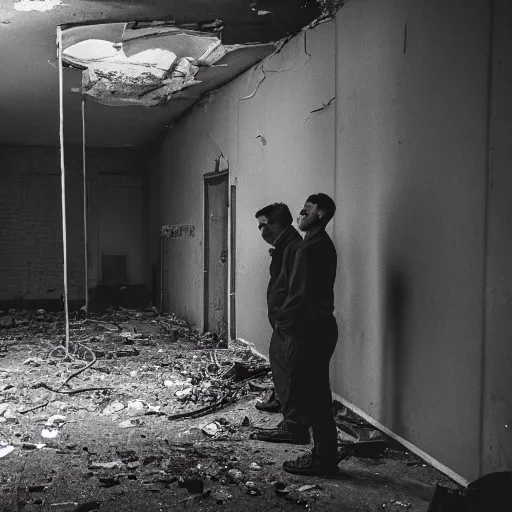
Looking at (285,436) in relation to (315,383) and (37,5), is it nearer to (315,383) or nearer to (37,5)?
(315,383)

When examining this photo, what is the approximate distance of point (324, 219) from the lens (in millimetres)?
3938

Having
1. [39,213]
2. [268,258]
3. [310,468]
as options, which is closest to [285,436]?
[310,468]

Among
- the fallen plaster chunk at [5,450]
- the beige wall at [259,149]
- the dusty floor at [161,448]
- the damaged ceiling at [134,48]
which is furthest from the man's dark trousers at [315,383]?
the damaged ceiling at [134,48]

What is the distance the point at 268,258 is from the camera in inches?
259

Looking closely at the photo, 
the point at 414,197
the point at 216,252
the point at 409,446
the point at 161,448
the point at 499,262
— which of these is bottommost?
the point at 161,448

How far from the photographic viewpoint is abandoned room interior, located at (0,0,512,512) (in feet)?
10.9

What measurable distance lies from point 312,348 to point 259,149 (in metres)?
3.63

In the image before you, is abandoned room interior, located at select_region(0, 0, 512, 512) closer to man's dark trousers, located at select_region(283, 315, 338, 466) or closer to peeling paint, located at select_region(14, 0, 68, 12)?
peeling paint, located at select_region(14, 0, 68, 12)

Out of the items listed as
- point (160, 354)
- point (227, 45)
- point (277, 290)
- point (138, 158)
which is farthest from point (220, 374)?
point (138, 158)

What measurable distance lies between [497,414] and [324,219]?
1.53 meters

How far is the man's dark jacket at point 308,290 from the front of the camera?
369 cm

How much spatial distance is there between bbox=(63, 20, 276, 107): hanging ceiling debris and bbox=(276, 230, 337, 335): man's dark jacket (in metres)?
2.88

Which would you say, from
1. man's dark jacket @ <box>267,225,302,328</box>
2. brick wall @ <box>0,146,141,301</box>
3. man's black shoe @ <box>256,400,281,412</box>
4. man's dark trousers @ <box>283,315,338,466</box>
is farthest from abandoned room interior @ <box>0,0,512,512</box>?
brick wall @ <box>0,146,141,301</box>

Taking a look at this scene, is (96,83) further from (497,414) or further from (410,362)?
(497,414)
